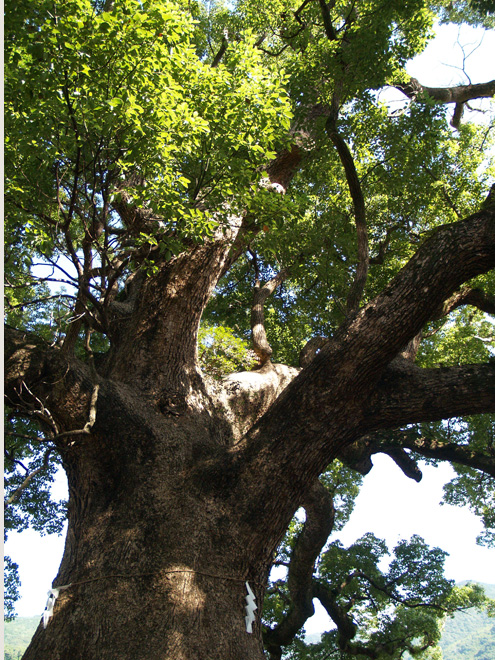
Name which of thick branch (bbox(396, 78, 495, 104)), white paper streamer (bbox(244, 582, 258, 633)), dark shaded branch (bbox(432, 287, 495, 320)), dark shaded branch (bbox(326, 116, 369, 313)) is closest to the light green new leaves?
dark shaded branch (bbox(326, 116, 369, 313))

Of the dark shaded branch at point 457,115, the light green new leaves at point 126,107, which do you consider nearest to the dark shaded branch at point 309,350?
the light green new leaves at point 126,107

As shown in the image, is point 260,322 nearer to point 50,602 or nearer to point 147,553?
point 147,553

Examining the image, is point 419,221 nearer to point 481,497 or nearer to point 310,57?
point 310,57

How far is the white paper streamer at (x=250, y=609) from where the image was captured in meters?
3.48

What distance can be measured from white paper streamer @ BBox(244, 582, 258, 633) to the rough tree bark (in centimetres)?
6

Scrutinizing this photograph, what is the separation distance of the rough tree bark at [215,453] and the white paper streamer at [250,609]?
0.19ft

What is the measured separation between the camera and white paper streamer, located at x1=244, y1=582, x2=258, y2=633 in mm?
3480

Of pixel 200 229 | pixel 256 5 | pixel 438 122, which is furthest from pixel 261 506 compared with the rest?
pixel 256 5

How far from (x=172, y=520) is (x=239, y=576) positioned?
26.5 inches

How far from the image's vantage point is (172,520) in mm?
3740

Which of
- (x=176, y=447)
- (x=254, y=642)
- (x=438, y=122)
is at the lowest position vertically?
(x=254, y=642)

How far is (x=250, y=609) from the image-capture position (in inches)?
139

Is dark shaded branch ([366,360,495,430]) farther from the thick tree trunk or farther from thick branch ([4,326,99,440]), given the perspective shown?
thick branch ([4,326,99,440])

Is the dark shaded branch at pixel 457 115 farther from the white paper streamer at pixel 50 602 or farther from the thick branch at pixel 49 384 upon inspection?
the white paper streamer at pixel 50 602
